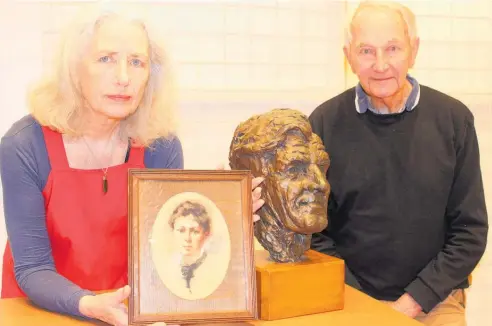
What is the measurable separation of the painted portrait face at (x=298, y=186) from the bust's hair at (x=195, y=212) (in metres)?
0.22

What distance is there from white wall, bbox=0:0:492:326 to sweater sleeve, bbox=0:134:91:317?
115 cm

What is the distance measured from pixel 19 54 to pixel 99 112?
3.87ft

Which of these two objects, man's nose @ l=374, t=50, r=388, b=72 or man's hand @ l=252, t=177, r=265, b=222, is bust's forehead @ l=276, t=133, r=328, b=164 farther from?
man's nose @ l=374, t=50, r=388, b=72

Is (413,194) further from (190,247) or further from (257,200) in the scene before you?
(190,247)

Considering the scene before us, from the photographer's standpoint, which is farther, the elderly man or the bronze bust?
the elderly man

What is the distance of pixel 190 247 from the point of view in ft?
4.71

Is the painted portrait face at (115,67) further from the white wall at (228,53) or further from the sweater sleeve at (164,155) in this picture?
Answer: the white wall at (228,53)

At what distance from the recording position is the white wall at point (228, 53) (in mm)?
2650

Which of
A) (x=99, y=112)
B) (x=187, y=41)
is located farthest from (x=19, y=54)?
(x=99, y=112)

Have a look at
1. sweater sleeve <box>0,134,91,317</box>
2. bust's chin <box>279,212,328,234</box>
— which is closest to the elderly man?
bust's chin <box>279,212,328,234</box>

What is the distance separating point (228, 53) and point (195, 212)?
1562 mm

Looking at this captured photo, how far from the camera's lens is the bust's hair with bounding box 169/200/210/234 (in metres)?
1.44

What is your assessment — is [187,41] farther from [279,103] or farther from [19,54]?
[19,54]

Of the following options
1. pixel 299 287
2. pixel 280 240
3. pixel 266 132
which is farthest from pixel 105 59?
pixel 299 287
